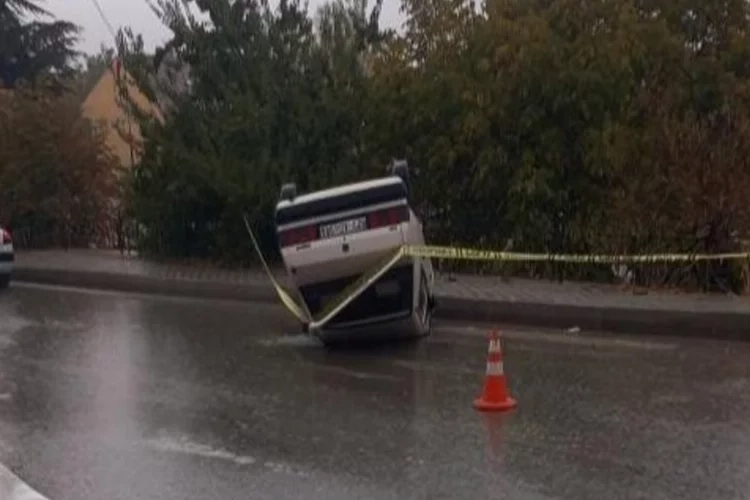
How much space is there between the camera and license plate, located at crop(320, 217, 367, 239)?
1517cm

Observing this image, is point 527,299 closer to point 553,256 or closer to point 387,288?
point 553,256

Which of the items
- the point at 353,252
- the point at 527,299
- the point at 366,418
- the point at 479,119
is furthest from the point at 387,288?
the point at 479,119

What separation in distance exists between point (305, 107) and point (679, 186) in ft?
22.0

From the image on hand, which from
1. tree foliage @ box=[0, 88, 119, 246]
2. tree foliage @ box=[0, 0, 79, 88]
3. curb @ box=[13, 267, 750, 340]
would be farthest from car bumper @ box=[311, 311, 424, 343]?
tree foliage @ box=[0, 0, 79, 88]

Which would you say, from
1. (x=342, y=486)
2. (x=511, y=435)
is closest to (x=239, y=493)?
(x=342, y=486)

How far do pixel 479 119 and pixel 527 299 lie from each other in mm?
3743

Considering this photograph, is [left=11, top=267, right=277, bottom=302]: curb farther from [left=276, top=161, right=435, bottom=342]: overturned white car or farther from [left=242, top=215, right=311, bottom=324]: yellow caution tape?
[left=276, top=161, right=435, bottom=342]: overturned white car

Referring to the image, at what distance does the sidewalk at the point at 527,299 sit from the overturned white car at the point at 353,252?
2049 mm

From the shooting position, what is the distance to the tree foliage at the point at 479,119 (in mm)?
18969

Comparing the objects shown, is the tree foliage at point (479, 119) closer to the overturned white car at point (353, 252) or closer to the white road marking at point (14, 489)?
the overturned white car at point (353, 252)

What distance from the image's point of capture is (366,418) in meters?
11.8

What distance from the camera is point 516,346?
50.7 feet

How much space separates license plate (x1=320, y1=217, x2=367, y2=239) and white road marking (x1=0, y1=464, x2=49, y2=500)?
19.4 feet

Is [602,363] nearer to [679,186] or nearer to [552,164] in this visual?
[679,186]
